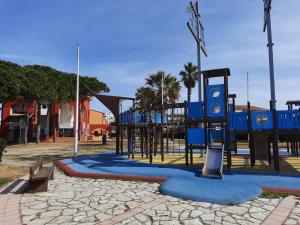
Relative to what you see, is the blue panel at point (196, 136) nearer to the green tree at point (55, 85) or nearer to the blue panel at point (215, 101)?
the blue panel at point (215, 101)

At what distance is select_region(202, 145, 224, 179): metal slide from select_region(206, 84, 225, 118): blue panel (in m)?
1.71

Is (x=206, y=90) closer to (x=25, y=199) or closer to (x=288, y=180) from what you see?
(x=288, y=180)

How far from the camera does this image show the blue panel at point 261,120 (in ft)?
38.1

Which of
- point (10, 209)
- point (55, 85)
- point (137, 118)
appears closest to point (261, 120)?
point (137, 118)

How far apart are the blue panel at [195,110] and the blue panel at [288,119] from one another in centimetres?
322

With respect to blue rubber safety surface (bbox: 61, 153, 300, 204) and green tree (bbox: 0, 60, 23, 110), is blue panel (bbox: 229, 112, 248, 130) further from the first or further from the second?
green tree (bbox: 0, 60, 23, 110)

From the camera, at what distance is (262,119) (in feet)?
38.7

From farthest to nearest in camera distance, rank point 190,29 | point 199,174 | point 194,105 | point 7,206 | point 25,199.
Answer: point 190,29, point 194,105, point 199,174, point 25,199, point 7,206

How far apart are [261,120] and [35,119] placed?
4322 centimetres

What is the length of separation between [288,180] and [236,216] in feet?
13.8

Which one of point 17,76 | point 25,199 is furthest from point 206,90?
point 17,76

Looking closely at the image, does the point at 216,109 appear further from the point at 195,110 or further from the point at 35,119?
the point at 35,119

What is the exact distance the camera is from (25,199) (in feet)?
25.4

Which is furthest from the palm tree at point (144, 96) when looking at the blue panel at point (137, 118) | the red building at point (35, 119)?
the blue panel at point (137, 118)
